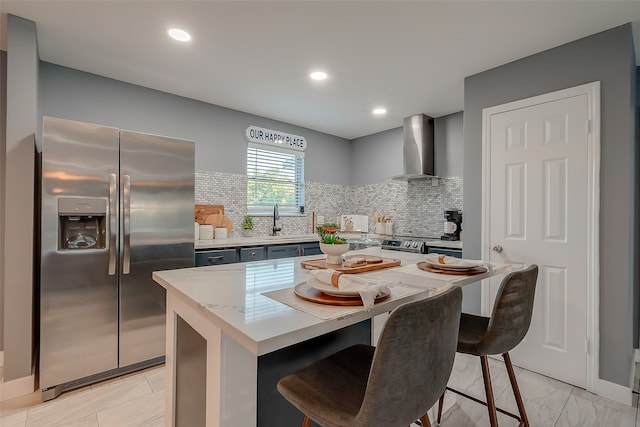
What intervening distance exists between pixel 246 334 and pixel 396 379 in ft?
1.40

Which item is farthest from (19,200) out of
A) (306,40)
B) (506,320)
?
(506,320)

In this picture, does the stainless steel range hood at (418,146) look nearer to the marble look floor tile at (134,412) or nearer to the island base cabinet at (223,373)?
the island base cabinet at (223,373)

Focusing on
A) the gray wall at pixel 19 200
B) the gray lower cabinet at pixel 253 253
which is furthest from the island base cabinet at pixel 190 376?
the gray lower cabinet at pixel 253 253

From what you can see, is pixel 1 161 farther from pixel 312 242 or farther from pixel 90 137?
pixel 312 242

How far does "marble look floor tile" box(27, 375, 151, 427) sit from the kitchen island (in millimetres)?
981

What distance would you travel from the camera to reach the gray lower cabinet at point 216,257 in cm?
286

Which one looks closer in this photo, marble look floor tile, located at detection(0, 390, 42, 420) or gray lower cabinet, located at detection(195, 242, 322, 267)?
marble look floor tile, located at detection(0, 390, 42, 420)

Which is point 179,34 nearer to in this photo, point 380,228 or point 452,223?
point 452,223

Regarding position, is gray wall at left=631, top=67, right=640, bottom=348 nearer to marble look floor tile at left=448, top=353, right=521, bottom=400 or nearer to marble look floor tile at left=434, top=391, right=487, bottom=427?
marble look floor tile at left=448, top=353, right=521, bottom=400

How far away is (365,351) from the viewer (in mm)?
1310

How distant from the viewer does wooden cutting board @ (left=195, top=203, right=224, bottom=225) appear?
11.4 feet

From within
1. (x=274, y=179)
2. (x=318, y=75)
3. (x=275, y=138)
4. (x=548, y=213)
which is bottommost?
(x=548, y=213)

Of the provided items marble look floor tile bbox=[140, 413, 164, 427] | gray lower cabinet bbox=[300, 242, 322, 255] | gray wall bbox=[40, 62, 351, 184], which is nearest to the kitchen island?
marble look floor tile bbox=[140, 413, 164, 427]

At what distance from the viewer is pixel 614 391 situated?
2092 mm
